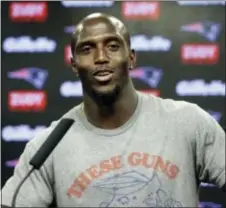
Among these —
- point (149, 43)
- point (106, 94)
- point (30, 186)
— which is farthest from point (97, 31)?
point (149, 43)

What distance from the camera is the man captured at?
1.33 m

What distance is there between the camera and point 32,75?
3.01m

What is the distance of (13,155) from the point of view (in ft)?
10.0

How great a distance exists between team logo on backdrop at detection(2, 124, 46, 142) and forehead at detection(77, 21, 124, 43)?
1678 millimetres

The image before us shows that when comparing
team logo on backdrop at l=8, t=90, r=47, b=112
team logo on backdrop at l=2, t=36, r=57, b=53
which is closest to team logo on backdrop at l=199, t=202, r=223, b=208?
team logo on backdrop at l=8, t=90, r=47, b=112

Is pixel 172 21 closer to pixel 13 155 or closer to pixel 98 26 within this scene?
pixel 13 155

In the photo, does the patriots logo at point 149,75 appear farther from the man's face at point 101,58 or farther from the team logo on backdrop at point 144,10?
the man's face at point 101,58

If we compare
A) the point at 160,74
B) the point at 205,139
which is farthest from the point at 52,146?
the point at 160,74

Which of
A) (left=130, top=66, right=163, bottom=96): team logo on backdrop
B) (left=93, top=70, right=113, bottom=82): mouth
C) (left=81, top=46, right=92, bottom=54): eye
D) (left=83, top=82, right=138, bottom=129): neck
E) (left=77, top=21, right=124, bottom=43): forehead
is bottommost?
(left=130, top=66, right=163, bottom=96): team logo on backdrop

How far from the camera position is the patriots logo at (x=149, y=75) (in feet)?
9.68

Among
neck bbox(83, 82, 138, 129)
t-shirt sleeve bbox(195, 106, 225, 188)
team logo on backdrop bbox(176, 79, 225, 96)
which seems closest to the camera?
t-shirt sleeve bbox(195, 106, 225, 188)

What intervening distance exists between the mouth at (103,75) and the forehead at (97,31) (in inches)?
→ 3.3

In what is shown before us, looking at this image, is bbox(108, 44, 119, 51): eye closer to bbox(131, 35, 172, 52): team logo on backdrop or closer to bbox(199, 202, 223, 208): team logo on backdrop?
bbox(131, 35, 172, 52): team logo on backdrop

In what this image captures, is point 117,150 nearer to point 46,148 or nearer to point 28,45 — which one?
point 46,148
